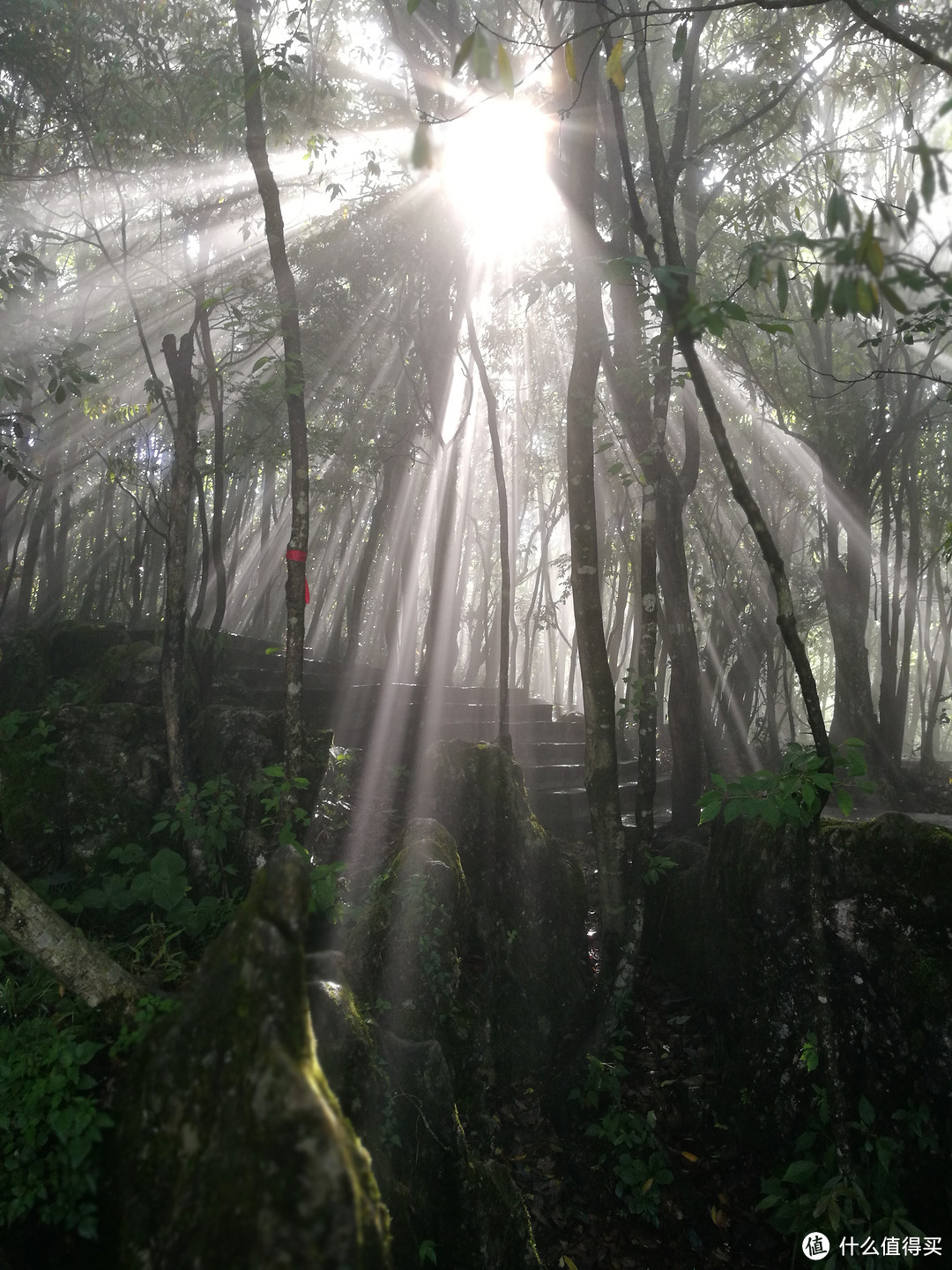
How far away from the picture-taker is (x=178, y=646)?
270 inches

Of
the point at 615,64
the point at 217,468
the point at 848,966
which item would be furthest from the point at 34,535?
the point at 848,966

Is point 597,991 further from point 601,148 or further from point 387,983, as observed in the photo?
point 601,148

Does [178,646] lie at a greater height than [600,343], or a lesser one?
lesser

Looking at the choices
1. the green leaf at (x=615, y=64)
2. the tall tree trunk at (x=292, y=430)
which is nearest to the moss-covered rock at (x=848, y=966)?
the tall tree trunk at (x=292, y=430)

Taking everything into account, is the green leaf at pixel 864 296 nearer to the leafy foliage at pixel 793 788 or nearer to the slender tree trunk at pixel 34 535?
the leafy foliage at pixel 793 788

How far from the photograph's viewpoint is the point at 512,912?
6.42 meters

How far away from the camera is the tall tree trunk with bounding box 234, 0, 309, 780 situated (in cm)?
552

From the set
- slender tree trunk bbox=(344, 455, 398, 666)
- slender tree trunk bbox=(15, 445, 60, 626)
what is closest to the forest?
slender tree trunk bbox=(344, 455, 398, 666)

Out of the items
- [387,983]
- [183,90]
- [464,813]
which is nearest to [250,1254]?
[387,983]

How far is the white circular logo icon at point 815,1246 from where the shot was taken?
4.17 meters

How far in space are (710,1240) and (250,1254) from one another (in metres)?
3.72

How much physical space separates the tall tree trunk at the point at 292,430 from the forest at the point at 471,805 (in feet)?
0.12

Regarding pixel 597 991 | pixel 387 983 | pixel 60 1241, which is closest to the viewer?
pixel 60 1241

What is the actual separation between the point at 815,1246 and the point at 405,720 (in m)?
8.05
